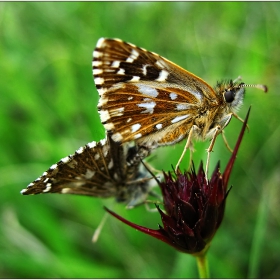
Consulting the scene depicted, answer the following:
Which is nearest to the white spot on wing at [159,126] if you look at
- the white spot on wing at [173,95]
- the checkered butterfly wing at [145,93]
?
the checkered butterfly wing at [145,93]

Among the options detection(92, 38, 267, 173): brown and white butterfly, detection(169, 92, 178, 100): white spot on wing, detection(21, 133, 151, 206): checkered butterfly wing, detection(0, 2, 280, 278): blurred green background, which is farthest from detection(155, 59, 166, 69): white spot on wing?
detection(0, 2, 280, 278): blurred green background

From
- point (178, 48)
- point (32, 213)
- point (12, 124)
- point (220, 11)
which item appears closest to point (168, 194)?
point (32, 213)

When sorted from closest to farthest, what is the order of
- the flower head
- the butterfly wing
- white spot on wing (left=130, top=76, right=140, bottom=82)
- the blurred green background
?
the flower head < the butterfly wing < white spot on wing (left=130, top=76, right=140, bottom=82) < the blurred green background

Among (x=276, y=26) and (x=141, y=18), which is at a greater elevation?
(x=141, y=18)

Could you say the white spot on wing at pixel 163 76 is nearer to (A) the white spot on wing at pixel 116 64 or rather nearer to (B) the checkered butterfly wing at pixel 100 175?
(A) the white spot on wing at pixel 116 64

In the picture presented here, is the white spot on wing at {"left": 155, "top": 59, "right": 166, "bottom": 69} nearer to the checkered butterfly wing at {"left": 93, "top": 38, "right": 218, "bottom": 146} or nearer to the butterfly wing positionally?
the checkered butterfly wing at {"left": 93, "top": 38, "right": 218, "bottom": 146}

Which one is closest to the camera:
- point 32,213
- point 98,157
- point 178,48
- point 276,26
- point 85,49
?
point 98,157

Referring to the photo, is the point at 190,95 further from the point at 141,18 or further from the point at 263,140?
the point at 141,18
